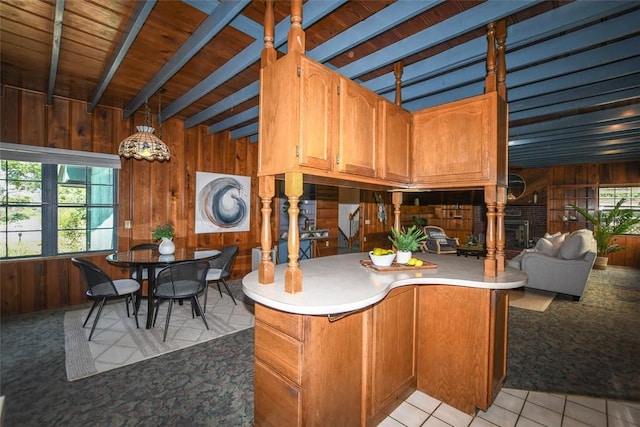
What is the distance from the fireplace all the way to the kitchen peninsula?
304 inches

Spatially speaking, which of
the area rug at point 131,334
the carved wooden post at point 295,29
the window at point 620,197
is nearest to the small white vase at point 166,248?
the area rug at point 131,334

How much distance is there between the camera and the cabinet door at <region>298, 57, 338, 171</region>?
150 centimetres

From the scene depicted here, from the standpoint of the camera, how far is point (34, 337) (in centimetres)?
292

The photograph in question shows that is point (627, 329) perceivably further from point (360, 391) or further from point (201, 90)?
point (201, 90)

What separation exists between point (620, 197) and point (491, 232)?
8.24 meters

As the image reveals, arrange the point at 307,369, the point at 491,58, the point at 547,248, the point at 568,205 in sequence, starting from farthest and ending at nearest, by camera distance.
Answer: the point at 568,205
the point at 547,248
the point at 491,58
the point at 307,369

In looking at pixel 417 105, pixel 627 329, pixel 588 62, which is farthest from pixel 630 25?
pixel 627 329

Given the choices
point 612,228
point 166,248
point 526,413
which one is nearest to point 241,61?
point 166,248

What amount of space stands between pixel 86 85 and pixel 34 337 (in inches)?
109

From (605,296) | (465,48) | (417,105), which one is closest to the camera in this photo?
(465,48)

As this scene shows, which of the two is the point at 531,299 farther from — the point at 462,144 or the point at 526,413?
the point at 462,144

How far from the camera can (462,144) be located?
214cm

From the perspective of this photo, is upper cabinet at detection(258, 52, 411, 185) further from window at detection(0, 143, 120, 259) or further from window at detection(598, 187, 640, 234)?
window at detection(598, 187, 640, 234)

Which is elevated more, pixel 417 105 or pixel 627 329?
pixel 417 105
